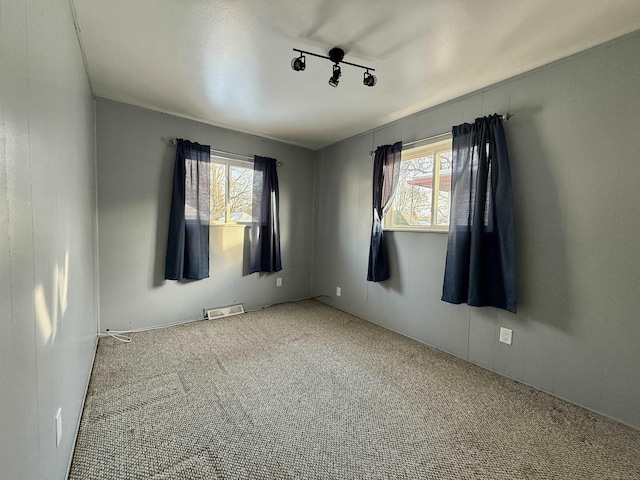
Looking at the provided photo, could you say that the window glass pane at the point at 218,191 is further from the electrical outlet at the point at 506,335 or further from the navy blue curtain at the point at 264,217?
the electrical outlet at the point at 506,335

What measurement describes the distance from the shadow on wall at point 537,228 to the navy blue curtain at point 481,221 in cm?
10

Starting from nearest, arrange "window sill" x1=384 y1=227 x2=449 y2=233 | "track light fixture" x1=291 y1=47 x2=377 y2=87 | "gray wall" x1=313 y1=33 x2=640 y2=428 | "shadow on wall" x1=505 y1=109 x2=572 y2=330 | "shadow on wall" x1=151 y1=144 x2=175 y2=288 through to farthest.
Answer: "gray wall" x1=313 y1=33 x2=640 y2=428 < "track light fixture" x1=291 y1=47 x2=377 y2=87 < "shadow on wall" x1=505 y1=109 x2=572 y2=330 < "window sill" x1=384 y1=227 x2=449 y2=233 < "shadow on wall" x1=151 y1=144 x2=175 y2=288

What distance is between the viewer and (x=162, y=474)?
50.8 inches

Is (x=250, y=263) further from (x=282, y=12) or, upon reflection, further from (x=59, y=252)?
(x=282, y=12)

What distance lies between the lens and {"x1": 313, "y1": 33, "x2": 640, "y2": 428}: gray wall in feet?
5.58

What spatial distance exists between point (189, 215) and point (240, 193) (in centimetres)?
73

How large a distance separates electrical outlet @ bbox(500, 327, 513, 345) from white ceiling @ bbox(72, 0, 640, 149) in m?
2.02

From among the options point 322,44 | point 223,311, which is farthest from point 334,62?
point 223,311

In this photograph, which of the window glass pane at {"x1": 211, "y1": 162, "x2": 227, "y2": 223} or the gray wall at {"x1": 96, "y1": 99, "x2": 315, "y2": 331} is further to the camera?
the window glass pane at {"x1": 211, "y1": 162, "x2": 227, "y2": 223}

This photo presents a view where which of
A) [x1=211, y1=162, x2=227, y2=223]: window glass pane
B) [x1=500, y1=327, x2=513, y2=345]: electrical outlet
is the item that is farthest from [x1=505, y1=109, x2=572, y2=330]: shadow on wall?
[x1=211, y1=162, x2=227, y2=223]: window glass pane

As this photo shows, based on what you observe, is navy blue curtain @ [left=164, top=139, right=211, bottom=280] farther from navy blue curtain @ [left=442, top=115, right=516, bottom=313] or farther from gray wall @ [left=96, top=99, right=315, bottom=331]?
navy blue curtain @ [left=442, top=115, right=516, bottom=313]

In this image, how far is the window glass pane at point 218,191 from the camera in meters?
3.41

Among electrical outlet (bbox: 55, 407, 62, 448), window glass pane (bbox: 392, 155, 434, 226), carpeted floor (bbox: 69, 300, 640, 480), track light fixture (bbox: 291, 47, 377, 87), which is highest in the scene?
track light fixture (bbox: 291, 47, 377, 87)

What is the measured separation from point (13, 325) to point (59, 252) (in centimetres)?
67
